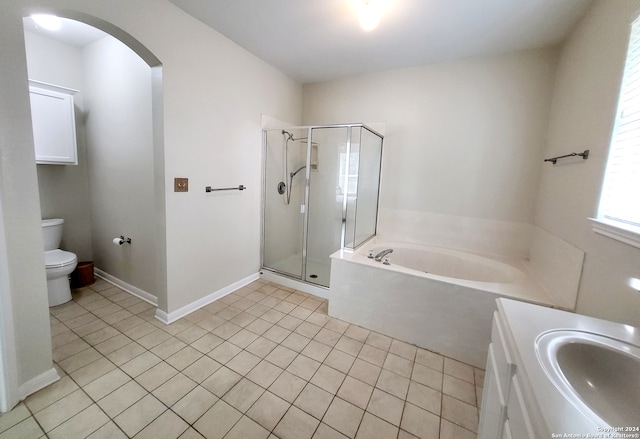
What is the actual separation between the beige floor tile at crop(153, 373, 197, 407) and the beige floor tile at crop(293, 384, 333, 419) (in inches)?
25.8

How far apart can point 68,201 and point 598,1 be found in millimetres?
4803

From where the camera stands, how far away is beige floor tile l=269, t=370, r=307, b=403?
1.47 meters

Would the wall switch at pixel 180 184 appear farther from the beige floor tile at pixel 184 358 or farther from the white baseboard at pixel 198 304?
the beige floor tile at pixel 184 358

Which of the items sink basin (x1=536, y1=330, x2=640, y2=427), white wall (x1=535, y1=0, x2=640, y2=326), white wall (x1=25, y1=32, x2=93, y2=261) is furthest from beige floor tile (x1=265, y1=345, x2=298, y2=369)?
white wall (x1=25, y1=32, x2=93, y2=261)

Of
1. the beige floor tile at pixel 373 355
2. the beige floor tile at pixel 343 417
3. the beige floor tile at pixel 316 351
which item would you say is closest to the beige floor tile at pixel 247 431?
the beige floor tile at pixel 343 417

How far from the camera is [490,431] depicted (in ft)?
2.98

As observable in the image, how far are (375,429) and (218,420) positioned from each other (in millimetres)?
816

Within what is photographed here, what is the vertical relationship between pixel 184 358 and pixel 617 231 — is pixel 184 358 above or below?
below

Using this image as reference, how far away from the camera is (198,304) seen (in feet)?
7.75

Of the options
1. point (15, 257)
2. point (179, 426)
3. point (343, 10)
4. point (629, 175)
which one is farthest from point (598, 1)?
point (15, 257)

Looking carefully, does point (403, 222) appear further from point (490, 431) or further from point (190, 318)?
point (190, 318)

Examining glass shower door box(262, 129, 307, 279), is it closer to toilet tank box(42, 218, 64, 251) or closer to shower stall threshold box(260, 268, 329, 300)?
shower stall threshold box(260, 268, 329, 300)

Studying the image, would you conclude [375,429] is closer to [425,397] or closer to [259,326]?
[425,397]

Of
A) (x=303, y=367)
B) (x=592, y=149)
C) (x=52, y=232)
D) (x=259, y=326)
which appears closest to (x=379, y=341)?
(x=303, y=367)
